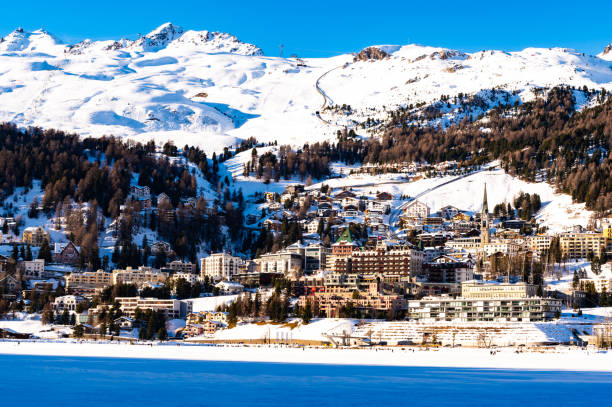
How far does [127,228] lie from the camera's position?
185875 millimetres

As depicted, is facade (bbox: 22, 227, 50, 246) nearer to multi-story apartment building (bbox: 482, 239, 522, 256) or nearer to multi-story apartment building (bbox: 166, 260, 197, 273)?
multi-story apartment building (bbox: 166, 260, 197, 273)

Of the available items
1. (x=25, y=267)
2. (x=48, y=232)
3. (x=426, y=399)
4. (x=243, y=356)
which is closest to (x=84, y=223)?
(x=48, y=232)

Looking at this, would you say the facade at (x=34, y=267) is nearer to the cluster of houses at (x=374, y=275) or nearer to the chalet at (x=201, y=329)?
the cluster of houses at (x=374, y=275)

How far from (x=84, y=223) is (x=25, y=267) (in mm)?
23752

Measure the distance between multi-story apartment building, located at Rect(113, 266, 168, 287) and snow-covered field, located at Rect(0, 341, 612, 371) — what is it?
153 feet

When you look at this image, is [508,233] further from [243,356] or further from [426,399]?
[426,399]

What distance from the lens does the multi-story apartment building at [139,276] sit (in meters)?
164

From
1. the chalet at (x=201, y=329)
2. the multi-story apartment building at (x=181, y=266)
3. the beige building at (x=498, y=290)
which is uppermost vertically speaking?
the multi-story apartment building at (x=181, y=266)

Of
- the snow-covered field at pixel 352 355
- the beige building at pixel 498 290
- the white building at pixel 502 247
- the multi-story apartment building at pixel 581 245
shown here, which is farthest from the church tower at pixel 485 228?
the snow-covered field at pixel 352 355

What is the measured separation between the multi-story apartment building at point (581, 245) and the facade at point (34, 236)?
97.4 metres

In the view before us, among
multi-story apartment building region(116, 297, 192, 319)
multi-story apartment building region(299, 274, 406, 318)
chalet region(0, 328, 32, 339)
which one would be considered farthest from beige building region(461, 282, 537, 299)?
chalet region(0, 328, 32, 339)

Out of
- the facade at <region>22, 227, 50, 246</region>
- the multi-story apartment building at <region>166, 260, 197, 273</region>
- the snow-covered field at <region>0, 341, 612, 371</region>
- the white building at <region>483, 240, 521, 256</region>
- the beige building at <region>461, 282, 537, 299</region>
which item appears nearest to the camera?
the snow-covered field at <region>0, 341, 612, 371</region>

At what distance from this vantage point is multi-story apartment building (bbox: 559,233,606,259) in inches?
6398

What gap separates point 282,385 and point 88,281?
349 ft
